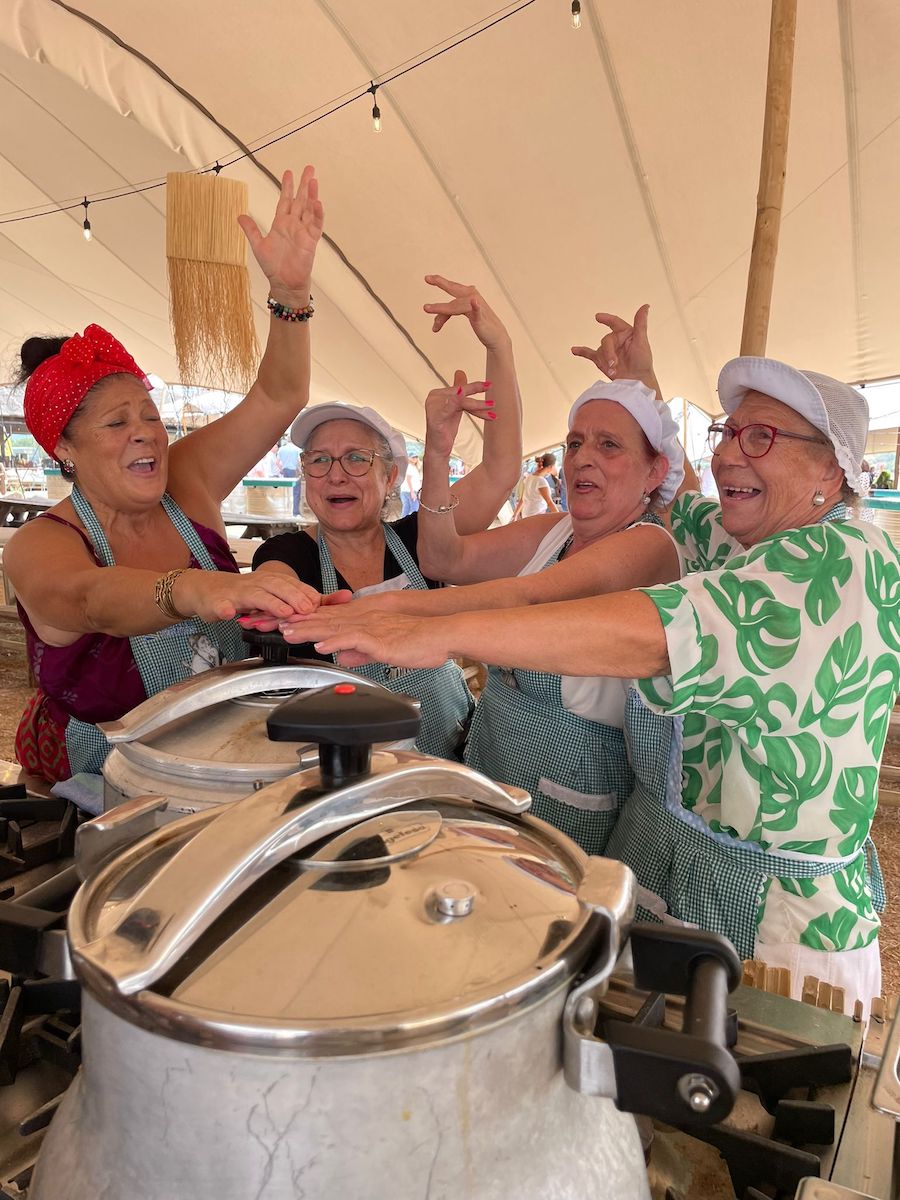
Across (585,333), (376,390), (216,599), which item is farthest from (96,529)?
(376,390)

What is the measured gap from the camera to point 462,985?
0.38 m

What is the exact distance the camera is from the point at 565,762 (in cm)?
137

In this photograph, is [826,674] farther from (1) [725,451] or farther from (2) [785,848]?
(1) [725,451]

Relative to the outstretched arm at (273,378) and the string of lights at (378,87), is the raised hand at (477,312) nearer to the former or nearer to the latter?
the outstretched arm at (273,378)

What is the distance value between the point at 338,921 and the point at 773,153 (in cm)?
261

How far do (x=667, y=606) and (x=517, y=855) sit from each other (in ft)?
1.61

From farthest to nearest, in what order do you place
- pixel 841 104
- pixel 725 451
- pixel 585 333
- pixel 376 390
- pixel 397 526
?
pixel 376 390
pixel 585 333
pixel 841 104
pixel 397 526
pixel 725 451

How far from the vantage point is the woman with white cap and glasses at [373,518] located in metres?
1.60

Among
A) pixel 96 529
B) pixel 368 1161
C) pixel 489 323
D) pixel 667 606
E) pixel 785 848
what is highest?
pixel 489 323

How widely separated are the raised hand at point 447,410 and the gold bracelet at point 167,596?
83 cm

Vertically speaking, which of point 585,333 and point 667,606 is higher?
point 585,333

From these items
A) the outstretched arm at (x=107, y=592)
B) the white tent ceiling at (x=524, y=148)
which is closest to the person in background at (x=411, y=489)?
the white tent ceiling at (x=524, y=148)

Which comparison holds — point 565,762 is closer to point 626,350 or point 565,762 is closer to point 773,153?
point 626,350

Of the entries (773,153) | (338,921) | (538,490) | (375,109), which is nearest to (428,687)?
(338,921)
